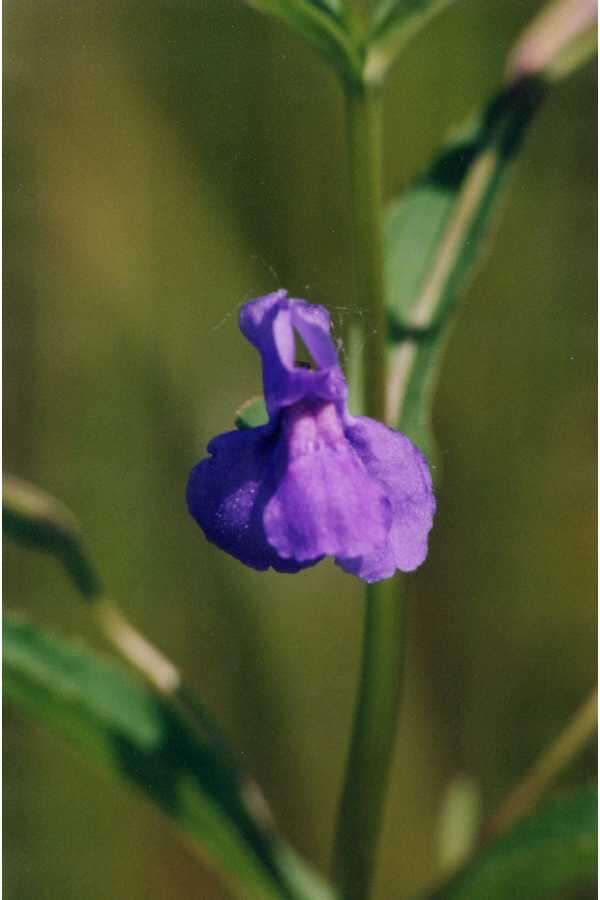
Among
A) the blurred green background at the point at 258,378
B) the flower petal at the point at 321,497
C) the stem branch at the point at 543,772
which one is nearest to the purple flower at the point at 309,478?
the flower petal at the point at 321,497

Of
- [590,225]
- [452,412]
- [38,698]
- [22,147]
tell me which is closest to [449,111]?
[590,225]

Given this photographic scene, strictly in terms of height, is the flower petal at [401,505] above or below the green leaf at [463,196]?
below

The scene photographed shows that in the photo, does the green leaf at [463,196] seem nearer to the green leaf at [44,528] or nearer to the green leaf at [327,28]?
the green leaf at [327,28]

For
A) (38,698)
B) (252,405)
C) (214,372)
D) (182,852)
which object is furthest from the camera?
(214,372)

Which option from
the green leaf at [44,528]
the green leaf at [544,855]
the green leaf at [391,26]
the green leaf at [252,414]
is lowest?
the green leaf at [544,855]

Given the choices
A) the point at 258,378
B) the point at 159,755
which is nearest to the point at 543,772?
the point at 159,755

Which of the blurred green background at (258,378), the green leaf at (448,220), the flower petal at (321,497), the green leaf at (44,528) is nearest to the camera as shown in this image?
the flower petal at (321,497)

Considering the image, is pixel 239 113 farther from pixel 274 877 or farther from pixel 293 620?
pixel 274 877
